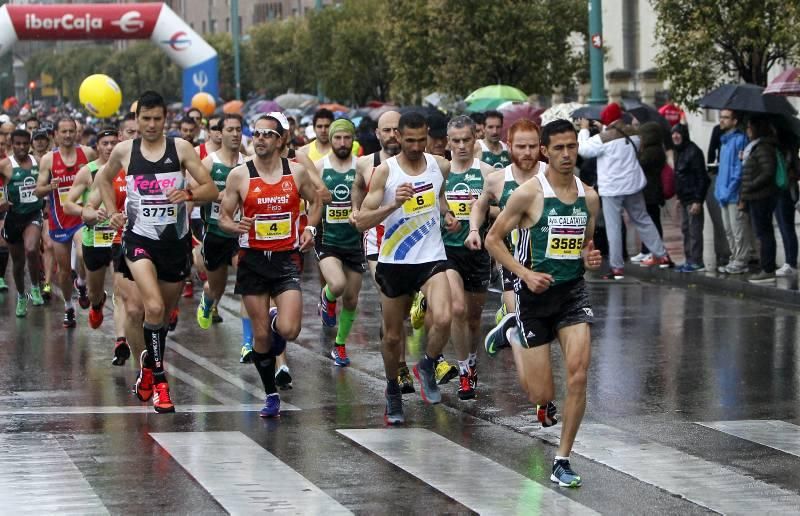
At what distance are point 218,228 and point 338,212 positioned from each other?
99 centimetres

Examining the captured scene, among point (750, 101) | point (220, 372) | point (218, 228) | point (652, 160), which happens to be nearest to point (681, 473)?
point (220, 372)

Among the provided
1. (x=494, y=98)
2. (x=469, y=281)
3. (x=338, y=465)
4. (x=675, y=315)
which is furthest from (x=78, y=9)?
(x=338, y=465)

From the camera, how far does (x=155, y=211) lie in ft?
35.3

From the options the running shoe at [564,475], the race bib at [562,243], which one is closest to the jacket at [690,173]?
the race bib at [562,243]

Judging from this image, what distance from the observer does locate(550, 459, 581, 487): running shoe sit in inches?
323

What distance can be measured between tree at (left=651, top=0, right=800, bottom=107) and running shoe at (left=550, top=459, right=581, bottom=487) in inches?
559

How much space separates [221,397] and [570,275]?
11.3 ft

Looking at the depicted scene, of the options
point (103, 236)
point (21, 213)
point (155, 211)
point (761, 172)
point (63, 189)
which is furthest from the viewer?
point (761, 172)

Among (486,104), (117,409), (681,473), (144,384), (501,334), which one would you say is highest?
(486,104)

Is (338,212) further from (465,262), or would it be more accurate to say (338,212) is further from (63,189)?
(63,189)

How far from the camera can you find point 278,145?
10.7m

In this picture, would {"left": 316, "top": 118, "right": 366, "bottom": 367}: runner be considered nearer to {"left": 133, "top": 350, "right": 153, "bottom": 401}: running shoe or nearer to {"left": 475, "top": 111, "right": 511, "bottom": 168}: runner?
{"left": 475, "top": 111, "right": 511, "bottom": 168}: runner

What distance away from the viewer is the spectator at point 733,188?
18203mm

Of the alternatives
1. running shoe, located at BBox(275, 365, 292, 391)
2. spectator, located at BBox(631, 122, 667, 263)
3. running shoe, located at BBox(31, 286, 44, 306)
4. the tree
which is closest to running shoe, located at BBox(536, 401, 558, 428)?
running shoe, located at BBox(275, 365, 292, 391)
